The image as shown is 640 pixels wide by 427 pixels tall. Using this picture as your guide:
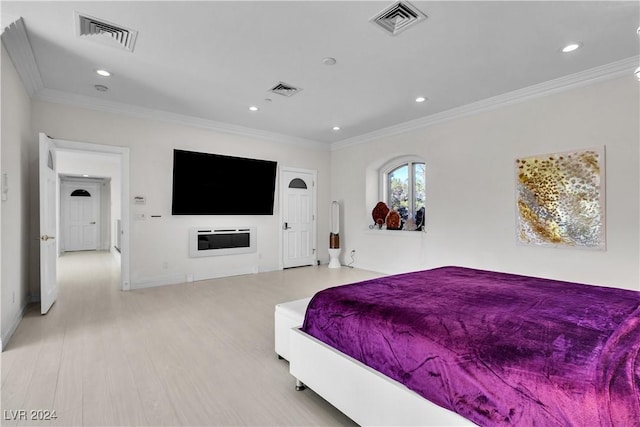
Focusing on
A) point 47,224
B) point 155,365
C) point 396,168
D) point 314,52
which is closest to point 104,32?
point 314,52

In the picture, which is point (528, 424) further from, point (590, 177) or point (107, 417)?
point (590, 177)

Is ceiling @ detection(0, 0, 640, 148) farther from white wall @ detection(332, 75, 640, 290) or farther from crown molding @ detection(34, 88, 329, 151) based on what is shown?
white wall @ detection(332, 75, 640, 290)

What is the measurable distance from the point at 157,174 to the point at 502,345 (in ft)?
16.5

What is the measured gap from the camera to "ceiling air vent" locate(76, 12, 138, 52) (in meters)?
2.62

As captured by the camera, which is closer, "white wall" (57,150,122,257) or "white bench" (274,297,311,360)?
"white bench" (274,297,311,360)

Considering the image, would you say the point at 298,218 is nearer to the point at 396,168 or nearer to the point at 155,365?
the point at 396,168

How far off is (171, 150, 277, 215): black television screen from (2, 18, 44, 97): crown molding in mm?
1806

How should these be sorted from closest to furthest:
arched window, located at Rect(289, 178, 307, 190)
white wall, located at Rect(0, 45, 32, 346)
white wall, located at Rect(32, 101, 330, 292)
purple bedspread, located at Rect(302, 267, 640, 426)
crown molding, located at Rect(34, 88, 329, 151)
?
purple bedspread, located at Rect(302, 267, 640, 426) < white wall, located at Rect(0, 45, 32, 346) < crown molding, located at Rect(34, 88, 329, 151) < white wall, located at Rect(32, 101, 330, 292) < arched window, located at Rect(289, 178, 307, 190)

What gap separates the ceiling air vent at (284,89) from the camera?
3.90m

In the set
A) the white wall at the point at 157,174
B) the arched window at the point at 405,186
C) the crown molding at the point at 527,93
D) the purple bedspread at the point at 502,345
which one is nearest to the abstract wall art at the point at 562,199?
the crown molding at the point at 527,93

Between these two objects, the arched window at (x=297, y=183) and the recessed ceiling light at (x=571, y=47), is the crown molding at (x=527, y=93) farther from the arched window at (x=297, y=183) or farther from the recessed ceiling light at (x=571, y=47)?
the arched window at (x=297, y=183)

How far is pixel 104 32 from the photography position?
2.75m

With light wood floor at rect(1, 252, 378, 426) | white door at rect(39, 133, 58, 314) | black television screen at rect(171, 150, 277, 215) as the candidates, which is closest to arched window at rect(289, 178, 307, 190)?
black television screen at rect(171, 150, 277, 215)

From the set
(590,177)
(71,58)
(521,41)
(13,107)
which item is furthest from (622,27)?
(13,107)
